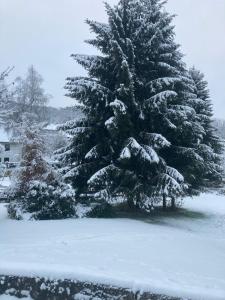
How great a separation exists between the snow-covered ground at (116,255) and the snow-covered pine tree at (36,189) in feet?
2.78

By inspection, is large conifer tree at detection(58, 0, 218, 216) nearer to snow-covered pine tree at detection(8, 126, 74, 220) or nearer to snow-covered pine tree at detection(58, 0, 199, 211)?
snow-covered pine tree at detection(58, 0, 199, 211)

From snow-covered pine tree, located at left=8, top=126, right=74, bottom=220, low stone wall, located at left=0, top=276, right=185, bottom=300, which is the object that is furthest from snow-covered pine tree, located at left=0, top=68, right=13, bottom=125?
low stone wall, located at left=0, top=276, right=185, bottom=300

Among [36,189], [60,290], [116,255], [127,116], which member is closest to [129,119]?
[127,116]

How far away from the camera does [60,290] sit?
7195mm

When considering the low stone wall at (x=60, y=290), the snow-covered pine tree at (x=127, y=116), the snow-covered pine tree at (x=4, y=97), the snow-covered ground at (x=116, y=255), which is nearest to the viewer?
the low stone wall at (x=60, y=290)

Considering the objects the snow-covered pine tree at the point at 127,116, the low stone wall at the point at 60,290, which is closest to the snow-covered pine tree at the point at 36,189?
the snow-covered pine tree at the point at 127,116

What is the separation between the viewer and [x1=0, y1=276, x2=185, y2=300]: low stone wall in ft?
22.5

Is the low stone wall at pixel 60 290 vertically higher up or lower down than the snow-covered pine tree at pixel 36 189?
lower down

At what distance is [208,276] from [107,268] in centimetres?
→ 178

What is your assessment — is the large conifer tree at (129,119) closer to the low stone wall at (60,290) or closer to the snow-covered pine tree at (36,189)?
the snow-covered pine tree at (36,189)

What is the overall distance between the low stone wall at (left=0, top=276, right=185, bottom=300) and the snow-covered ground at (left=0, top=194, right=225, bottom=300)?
105 mm

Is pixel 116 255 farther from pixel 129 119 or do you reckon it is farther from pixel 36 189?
pixel 129 119

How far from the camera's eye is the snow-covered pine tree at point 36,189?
46.6 ft

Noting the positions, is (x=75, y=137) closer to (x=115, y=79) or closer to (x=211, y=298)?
(x=115, y=79)
